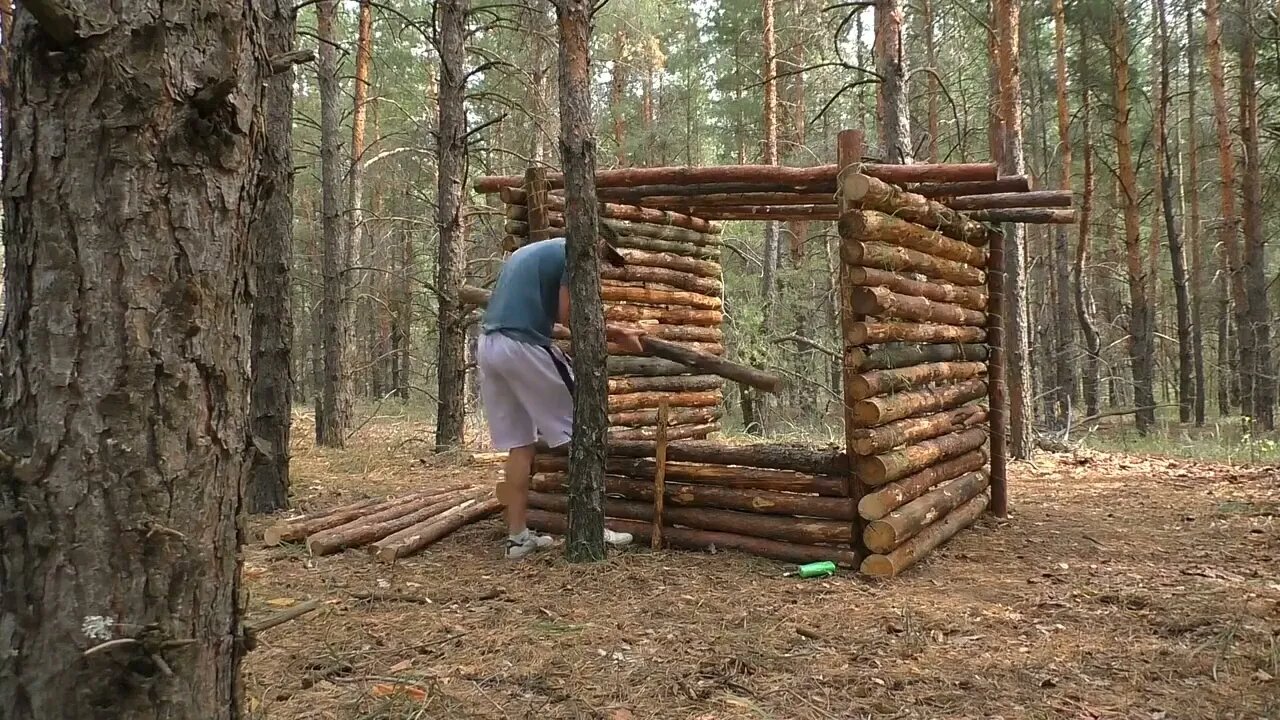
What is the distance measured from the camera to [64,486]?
1.71 meters

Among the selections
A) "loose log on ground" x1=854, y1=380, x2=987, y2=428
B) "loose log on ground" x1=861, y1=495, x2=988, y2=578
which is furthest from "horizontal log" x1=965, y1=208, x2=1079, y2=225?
"loose log on ground" x1=861, y1=495, x2=988, y2=578

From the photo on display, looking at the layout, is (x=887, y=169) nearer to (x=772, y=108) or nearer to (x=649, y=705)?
(x=649, y=705)

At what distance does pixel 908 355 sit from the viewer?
223 inches

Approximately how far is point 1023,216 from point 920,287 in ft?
4.69

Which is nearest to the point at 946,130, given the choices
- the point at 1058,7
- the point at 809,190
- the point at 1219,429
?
the point at 1058,7

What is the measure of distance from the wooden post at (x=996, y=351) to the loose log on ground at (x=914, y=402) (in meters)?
0.13

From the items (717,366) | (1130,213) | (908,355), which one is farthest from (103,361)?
(1130,213)

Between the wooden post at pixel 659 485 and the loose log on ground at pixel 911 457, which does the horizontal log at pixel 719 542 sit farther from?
the loose log on ground at pixel 911 457

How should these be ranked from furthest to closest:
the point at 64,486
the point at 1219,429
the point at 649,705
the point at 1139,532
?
the point at 1219,429
the point at 1139,532
the point at 649,705
the point at 64,486

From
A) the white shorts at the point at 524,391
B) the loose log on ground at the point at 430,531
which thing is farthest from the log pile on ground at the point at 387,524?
the white shorts at the point at 524,391

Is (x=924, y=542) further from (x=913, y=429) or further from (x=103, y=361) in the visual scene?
(x=103, y=361)

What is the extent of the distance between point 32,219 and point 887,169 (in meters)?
4.57

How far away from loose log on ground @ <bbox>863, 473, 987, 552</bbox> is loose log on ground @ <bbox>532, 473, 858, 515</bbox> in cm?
21

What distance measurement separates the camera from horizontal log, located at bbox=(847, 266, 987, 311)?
5.05 metres
